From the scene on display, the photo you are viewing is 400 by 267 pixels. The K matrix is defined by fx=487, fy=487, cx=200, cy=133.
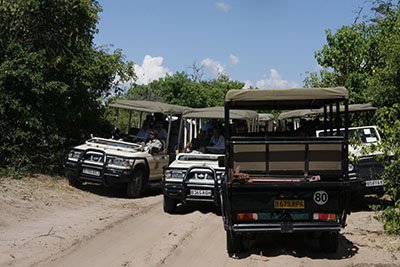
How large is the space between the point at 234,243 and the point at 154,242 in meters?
1.39

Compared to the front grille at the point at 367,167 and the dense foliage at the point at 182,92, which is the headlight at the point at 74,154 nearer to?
the front grille at the point at 367,167

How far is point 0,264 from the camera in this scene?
249 inches

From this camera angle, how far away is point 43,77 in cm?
1266

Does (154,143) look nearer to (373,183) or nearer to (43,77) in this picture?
(43,77)

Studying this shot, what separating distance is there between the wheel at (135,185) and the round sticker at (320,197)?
6.63 meters

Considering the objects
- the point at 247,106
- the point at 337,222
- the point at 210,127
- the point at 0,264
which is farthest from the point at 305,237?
the point at 210,127

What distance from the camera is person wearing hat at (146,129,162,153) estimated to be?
1305 cm

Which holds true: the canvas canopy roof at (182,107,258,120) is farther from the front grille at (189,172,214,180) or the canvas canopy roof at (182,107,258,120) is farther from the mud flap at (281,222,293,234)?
the mud flap at (281,222,293,234)

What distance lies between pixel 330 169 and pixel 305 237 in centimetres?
181

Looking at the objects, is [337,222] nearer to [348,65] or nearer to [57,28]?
[57,28]

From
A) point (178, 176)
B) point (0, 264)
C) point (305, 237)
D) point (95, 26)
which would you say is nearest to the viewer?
point (0, 264)

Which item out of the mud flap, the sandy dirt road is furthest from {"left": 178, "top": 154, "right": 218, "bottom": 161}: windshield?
the mud flap

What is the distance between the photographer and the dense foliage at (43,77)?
12453 mm

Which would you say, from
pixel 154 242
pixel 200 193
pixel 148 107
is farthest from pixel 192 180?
pixel 148 107
